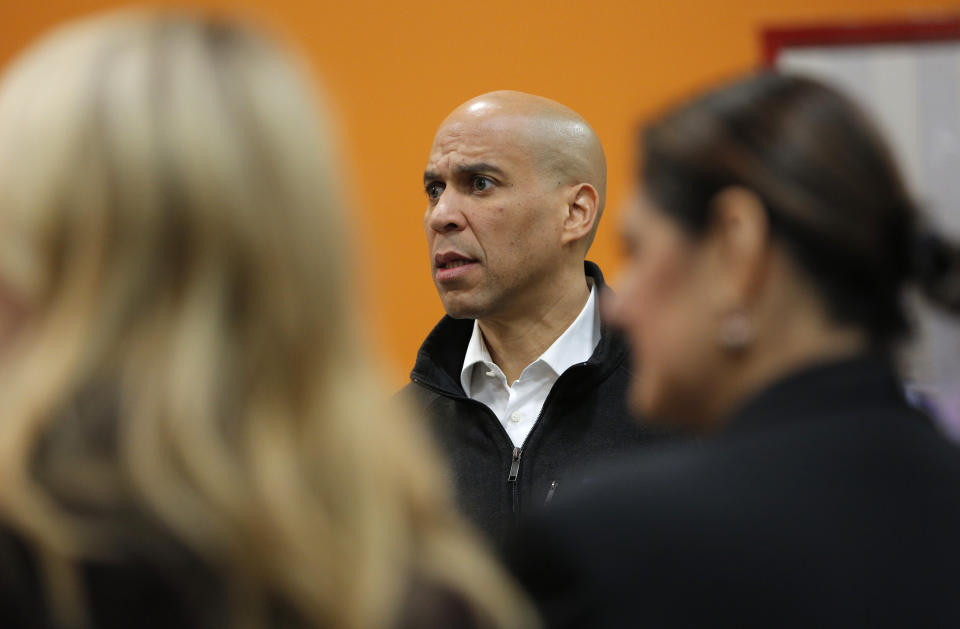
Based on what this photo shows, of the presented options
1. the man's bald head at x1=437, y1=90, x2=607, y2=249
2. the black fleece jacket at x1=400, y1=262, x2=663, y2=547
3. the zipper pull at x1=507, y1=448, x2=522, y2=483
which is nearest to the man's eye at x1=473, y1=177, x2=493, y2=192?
the man's bald head at x1=437, y1=90, x2=607, y2=249

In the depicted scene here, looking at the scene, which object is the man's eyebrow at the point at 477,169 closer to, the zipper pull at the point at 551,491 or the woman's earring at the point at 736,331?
the zipper pull at the point at 551,491

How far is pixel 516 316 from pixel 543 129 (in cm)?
45

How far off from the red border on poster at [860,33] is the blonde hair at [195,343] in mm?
2482

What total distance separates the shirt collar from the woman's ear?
4.06 feet

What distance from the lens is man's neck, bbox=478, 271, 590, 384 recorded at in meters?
2.39

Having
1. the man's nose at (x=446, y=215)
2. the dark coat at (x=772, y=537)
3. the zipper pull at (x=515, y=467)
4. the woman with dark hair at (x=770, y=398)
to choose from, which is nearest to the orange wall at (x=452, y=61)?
the man's nose at (x=446, y=215)

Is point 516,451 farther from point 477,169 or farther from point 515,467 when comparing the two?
point 477,169

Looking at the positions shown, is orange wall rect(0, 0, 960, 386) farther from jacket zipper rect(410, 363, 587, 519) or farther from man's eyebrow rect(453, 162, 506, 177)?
jacket zipper rect(410, 363, 587, 519)

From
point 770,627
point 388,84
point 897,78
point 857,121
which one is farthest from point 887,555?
point 388,84

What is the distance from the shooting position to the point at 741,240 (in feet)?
3.42

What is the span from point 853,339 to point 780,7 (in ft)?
7.41

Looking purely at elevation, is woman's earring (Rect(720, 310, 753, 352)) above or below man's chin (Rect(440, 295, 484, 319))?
above

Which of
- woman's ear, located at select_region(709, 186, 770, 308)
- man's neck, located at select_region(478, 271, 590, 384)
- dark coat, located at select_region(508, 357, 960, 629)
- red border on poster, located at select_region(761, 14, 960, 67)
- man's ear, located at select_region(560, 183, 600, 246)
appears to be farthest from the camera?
red border on poster, located at select_region(761, 14, 960, 67)

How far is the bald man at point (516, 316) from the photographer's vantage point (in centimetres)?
214
